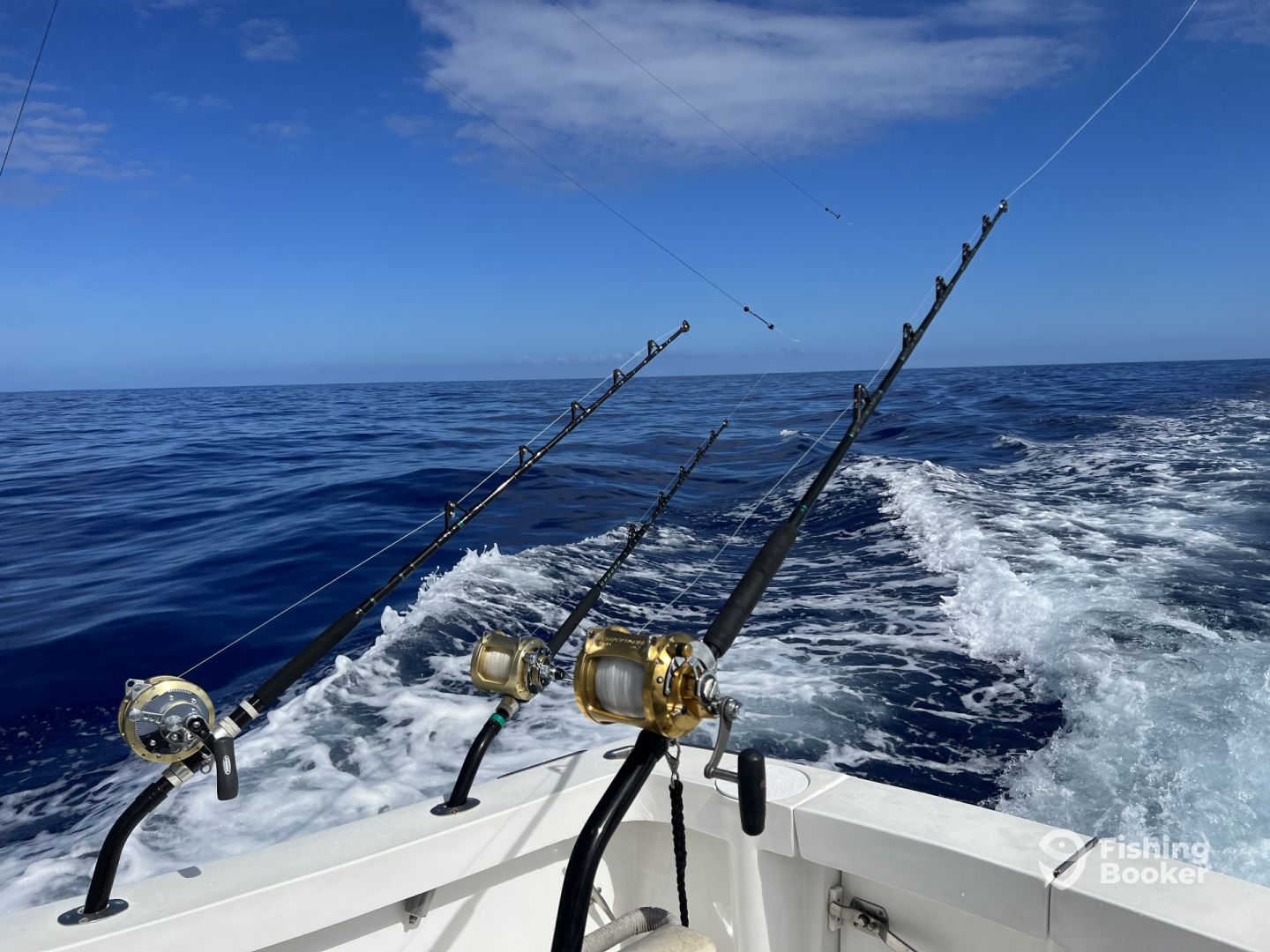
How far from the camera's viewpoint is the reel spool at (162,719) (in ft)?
4.33

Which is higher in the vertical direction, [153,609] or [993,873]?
[993,873]

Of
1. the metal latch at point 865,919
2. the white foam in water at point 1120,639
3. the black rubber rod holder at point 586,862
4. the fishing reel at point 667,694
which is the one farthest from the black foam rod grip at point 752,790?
the white foam in water at point 1120,639

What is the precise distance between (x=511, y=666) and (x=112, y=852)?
2.14 ft

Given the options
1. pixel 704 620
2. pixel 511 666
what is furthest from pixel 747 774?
pixel 704 620

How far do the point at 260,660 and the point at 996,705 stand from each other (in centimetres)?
323

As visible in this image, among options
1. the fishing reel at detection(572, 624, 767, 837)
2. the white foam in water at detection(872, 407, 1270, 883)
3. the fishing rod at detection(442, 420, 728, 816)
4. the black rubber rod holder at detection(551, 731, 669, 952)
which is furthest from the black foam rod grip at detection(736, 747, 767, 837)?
the white foam in water at detection(872, 407, 1270, 883)

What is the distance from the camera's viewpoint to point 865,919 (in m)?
1.53

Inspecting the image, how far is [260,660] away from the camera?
3.98m

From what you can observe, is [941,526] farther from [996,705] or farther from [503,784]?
[503,784]

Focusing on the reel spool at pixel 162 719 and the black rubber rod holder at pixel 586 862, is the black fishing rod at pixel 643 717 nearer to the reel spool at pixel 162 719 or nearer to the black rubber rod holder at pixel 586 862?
the black rubber rod holder at pixel 586 862

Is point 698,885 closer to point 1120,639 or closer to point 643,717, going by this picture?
point 643,717

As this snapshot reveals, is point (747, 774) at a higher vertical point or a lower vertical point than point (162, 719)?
higher

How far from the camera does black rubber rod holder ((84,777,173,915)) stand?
48.0 inches

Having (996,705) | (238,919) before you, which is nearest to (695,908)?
(238,919)
